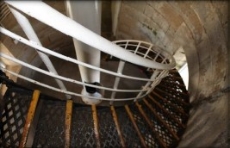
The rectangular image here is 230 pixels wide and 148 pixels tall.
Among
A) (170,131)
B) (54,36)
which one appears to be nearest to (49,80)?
(54,36)

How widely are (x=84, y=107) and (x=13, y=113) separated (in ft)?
2.41

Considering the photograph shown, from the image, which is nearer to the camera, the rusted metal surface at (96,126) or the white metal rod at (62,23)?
the white metal rod at (62,23)

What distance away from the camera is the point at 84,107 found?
7.48ft

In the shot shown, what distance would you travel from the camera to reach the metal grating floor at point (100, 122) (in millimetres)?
1853

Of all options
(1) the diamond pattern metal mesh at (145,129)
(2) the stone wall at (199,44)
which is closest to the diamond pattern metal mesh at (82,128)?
(1) the diamond pattern metal mesh at (145,129)

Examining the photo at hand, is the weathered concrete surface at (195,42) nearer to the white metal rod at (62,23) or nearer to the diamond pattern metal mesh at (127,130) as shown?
the diamond pattern metal mesh at (127,130)

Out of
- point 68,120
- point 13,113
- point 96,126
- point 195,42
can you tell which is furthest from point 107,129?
point 195,42

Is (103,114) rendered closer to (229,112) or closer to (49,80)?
(229,112)

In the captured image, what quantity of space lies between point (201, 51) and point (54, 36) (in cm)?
273

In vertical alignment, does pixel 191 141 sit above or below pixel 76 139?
below

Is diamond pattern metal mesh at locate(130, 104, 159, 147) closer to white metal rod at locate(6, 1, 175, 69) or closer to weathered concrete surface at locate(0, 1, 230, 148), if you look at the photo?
weathered concrete surface at locate(0, 1, 230, 148)

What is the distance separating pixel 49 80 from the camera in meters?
4.19

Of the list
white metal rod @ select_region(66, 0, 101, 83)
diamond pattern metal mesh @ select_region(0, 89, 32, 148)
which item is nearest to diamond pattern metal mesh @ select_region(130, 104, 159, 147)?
white metal rod @ select_region(66, 0, 101, 83)

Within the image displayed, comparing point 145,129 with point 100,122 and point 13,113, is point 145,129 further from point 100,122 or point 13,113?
point 13,113
